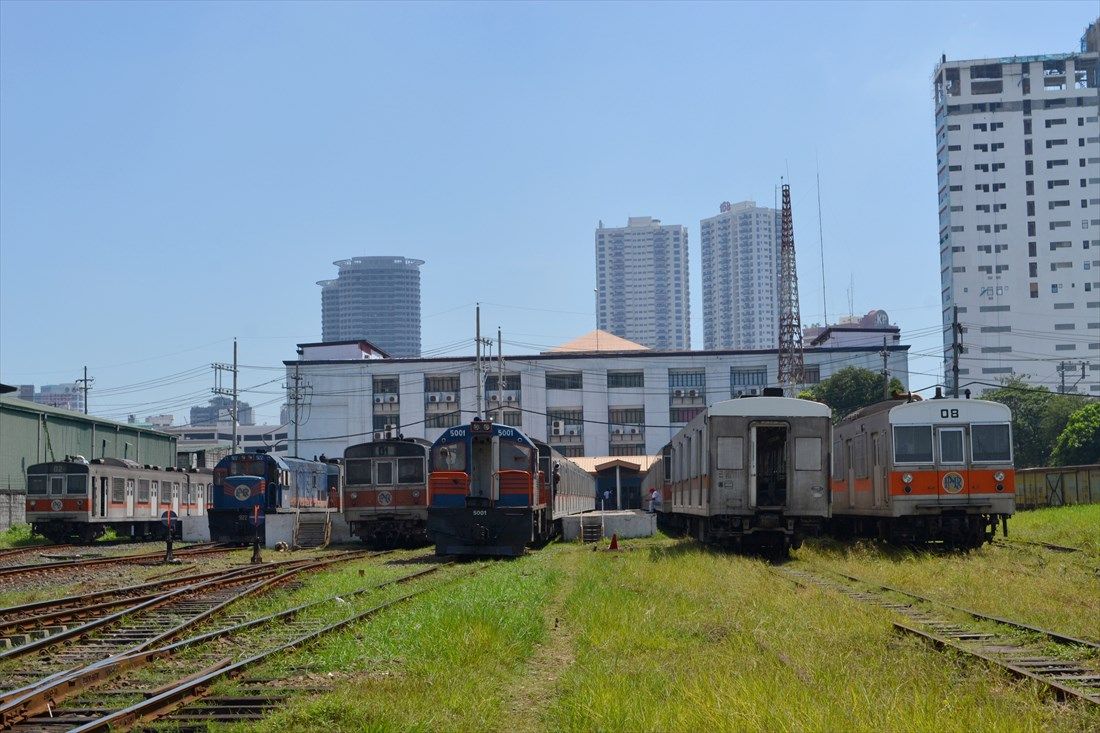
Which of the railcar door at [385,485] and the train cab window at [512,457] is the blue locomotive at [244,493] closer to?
the railcar door at [385,485]

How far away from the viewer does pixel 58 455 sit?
5291cm

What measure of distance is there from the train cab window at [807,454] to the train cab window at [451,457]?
7.54 m

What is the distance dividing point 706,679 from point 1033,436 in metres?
83.4

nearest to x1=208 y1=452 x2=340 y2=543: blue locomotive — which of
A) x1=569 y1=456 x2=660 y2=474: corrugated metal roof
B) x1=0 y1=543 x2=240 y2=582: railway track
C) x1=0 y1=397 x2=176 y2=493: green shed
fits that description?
x1=0 y1=543 x2=240 y2=582: railway track

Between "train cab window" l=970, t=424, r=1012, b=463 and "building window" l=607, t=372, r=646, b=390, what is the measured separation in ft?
193

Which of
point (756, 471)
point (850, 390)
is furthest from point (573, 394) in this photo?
point (756, 471)

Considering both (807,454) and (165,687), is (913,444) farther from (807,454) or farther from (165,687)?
(165,687)

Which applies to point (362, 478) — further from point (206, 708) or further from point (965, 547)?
point (206, 708)

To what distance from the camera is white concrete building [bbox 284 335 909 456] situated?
8081 cm

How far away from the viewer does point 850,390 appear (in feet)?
236

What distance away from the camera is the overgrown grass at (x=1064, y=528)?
75.2ft

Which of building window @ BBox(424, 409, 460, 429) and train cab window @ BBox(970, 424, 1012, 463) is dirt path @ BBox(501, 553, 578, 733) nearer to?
train cab window @ BBox(970, 424, 1012, 463)

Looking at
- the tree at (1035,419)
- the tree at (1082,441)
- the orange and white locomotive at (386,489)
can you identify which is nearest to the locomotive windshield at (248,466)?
the orange and white locomotive at (386,489)

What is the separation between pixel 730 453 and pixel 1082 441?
4686cm
